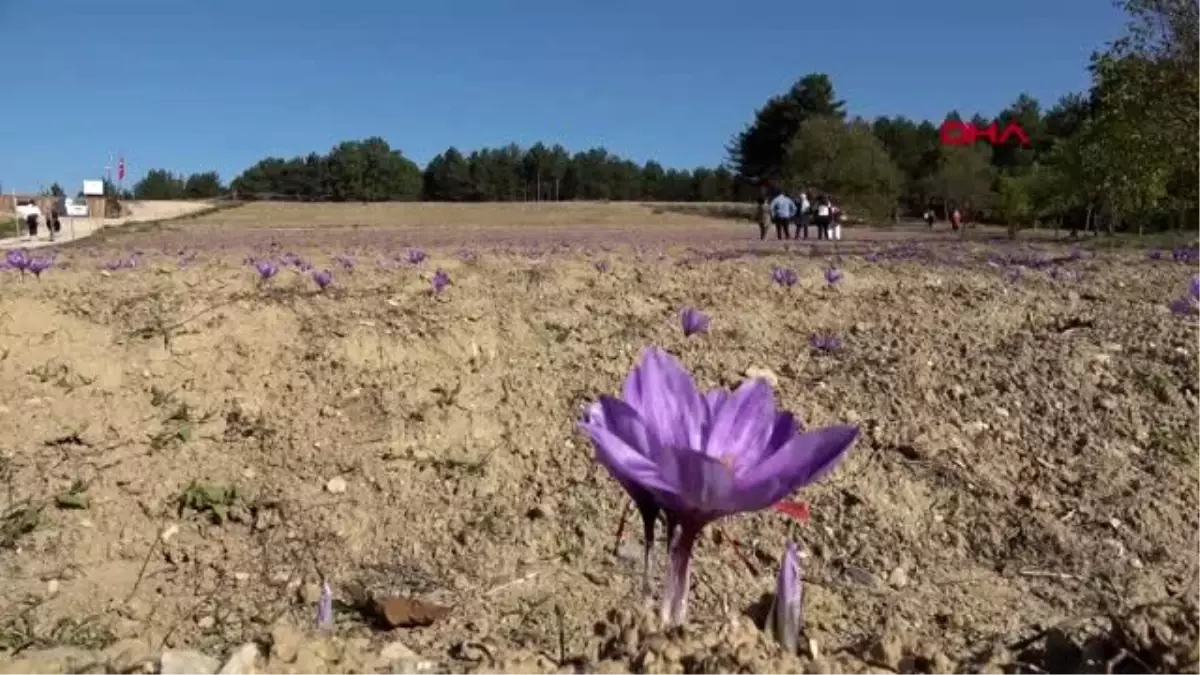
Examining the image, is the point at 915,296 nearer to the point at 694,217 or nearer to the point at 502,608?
the point at 502,608

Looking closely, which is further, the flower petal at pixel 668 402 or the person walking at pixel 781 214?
the person walking at pixel 781 214

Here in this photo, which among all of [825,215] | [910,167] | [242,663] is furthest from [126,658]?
[910,167]

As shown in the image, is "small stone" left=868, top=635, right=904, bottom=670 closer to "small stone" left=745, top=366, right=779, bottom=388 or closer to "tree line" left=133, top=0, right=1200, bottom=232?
"small stone" left=745, top=366, right=779, bottom=388

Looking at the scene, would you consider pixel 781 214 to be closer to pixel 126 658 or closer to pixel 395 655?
pixel 395 655

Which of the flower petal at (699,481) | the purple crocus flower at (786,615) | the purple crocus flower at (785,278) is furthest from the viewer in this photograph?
the purple crocus flower at (785,278)

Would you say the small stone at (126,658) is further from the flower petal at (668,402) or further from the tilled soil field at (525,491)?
the flower petal at (668,402)

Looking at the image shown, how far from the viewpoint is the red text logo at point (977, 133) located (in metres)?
95.1

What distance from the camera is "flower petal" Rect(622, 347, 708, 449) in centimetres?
120

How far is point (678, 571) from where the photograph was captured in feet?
3.91

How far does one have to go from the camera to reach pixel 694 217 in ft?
215

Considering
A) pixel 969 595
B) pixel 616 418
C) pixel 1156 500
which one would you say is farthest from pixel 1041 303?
pixel 616 418

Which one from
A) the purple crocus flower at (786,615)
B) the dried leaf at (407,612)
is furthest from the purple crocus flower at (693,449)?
the dried leaf at (407,612)

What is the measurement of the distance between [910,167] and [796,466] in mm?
104545

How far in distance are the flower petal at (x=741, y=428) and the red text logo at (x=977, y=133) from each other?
95.7 meters
